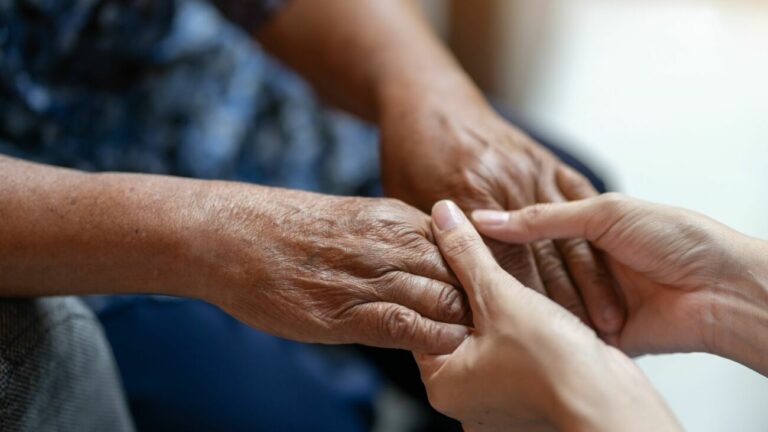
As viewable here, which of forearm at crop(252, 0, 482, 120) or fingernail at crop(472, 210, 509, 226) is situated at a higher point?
forearm at crop(252, 0, 482, 120)

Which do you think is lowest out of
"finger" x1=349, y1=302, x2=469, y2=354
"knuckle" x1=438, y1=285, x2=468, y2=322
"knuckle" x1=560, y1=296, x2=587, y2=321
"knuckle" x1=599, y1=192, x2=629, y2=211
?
"knuckle" x1=560, y1=296, x2=587, y2=321

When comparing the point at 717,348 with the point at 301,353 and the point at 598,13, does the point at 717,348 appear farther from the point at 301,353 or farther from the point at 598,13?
the point at 598,13

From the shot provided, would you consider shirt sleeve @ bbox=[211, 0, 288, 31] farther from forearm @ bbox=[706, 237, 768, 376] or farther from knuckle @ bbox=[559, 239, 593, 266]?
forearm @ bbox=[706, 237, 768, 376]

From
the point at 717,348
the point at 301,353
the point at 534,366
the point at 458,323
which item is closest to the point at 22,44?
the point at 301,353

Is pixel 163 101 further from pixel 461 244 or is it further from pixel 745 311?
pixel 745 311

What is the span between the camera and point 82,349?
2.88 feet

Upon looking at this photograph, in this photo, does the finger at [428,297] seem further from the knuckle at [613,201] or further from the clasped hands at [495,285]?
the knuckle at [613,201]

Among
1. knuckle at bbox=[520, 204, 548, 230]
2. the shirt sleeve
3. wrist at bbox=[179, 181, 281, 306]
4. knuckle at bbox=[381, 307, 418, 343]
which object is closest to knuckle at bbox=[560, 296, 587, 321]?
knuckle at bbox=[520, 204, 548, 230]

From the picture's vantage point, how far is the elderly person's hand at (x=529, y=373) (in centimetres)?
64

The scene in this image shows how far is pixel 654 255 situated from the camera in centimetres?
86

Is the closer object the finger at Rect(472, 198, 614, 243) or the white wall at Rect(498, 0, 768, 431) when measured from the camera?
the finger at Rect(472, 198, 614, 243)

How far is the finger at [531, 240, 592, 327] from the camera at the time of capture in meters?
→ 0.95

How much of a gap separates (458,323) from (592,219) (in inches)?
8.6

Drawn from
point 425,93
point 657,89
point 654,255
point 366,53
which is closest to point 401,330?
point 654,255
